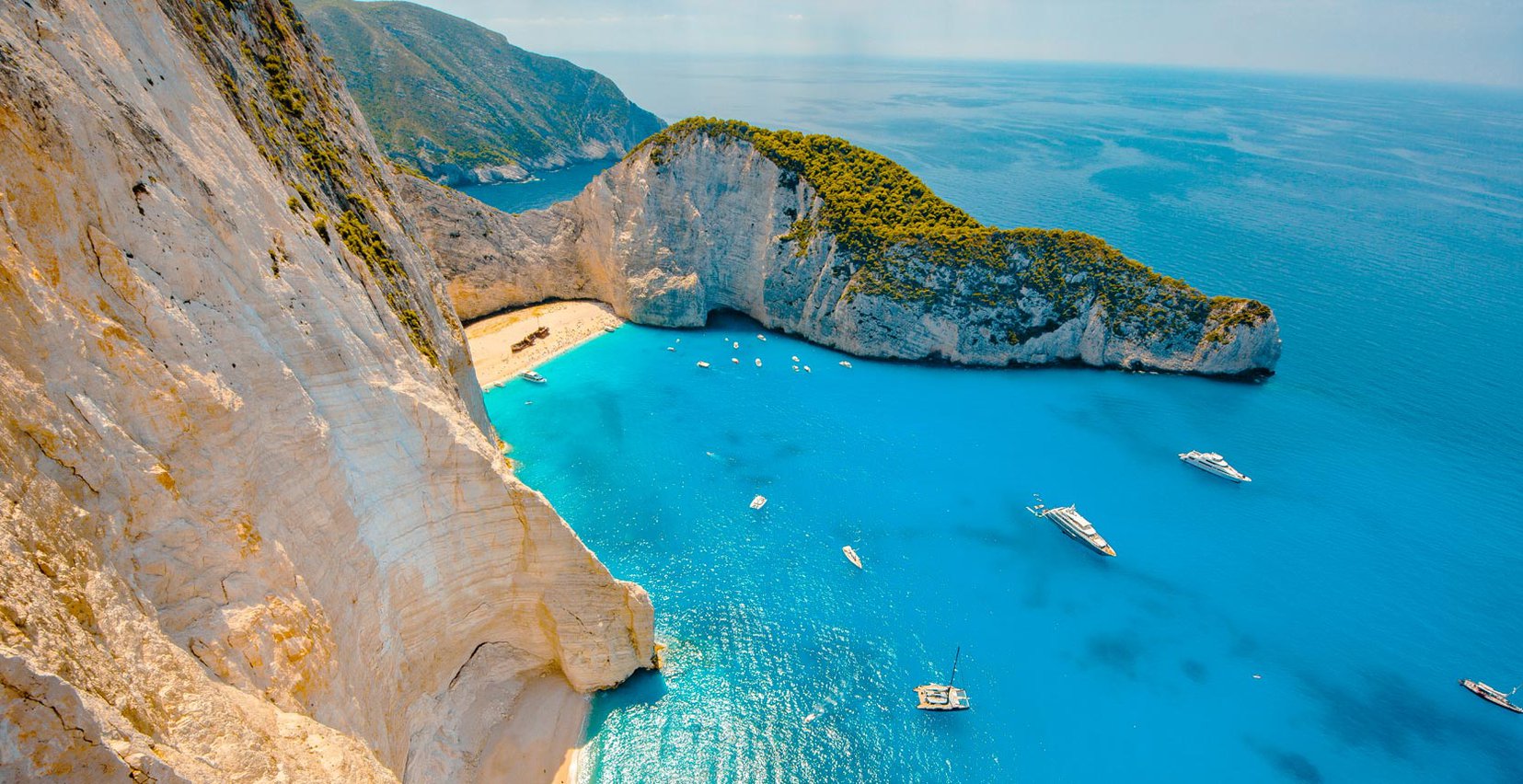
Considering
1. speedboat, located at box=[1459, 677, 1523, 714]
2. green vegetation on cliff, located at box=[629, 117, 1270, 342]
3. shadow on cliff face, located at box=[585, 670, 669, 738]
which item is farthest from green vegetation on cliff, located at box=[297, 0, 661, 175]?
speedboat, located at box=[1459, 677, 1523, 714]

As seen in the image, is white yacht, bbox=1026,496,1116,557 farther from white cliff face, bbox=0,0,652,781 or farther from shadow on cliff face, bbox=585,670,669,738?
white cliff face, bbox=0,0,652,781

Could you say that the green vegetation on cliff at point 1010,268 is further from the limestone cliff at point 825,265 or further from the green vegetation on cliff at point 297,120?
the green vegetation on cliff at point 297,120

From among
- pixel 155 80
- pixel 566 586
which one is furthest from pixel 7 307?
pixel 566 586

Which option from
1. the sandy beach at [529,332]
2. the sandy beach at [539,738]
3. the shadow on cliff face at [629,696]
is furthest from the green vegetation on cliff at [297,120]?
the sandy beach at [529,332]

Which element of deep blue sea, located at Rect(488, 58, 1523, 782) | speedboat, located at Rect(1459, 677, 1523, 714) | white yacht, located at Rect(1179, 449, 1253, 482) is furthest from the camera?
white yacht, located at Rect(1179, 449, 1253, 482)

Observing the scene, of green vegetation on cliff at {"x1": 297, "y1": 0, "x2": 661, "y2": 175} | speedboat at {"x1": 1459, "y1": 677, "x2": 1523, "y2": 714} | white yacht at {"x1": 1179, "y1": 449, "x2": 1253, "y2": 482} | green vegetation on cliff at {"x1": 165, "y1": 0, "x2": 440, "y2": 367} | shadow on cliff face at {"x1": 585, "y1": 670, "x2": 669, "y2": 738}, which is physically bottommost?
speedboat at {"x1": 1459, "y1": 677, "x2": 1523, "y2": 714}

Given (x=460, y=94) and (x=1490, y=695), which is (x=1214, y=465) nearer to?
(x=1490, y=695)

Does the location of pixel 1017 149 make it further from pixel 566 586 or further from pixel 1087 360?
pixel 566 586
